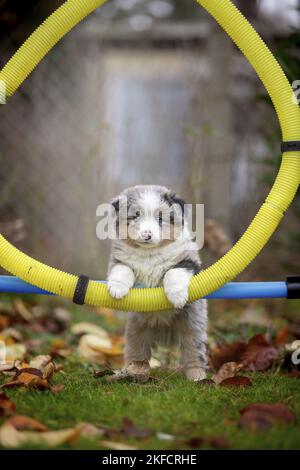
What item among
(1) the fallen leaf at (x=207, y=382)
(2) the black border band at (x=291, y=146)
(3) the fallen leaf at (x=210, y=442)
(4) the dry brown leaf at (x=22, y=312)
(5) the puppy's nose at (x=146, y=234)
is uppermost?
(4) the dry brown leaf at (x=22, y=312)

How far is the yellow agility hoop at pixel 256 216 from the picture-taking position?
3.26 m

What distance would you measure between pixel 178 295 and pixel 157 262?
0.43m

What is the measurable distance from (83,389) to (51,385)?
0.57 feet

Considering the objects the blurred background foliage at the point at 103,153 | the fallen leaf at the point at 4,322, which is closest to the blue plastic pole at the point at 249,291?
the fallen leaf at the point at 4,322

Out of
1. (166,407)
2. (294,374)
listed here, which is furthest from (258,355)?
(166,407)

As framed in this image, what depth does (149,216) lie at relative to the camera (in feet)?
11.5

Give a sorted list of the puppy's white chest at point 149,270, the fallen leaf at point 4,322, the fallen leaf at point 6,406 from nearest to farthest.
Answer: the fallen leaf at point 6,406 → the puppy's white chest at point 149,270 → the fallen leaf at point 4,322

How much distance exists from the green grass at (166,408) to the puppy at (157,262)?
0.49 meters

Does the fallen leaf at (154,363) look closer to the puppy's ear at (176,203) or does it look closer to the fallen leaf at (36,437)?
the puppy's ear at (176,203)

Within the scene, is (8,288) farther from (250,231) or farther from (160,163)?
(160,163)

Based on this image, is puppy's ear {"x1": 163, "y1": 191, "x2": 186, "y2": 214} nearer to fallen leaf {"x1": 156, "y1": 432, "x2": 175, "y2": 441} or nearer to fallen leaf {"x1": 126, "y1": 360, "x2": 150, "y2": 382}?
fallen leaf {"x1": 126, "y1": 360, "x2": 150, "y2": 382}

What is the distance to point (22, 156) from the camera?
7.16m

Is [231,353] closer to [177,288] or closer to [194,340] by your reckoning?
[194,340]
